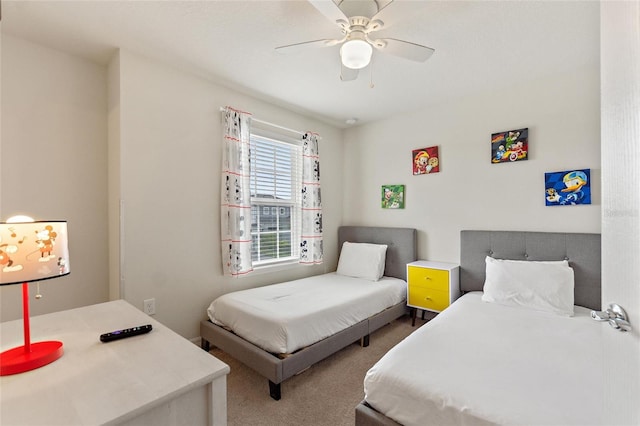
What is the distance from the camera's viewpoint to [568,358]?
4.64ft

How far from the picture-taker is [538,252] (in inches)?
98.3

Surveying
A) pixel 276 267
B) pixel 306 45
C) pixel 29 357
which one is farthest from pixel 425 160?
pixel 29 357

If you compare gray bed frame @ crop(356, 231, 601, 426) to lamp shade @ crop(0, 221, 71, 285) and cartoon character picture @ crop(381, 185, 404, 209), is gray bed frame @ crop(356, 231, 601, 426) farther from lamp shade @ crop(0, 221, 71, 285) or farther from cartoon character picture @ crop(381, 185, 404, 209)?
lamp shade @ crop(0, 221, 71, 285)

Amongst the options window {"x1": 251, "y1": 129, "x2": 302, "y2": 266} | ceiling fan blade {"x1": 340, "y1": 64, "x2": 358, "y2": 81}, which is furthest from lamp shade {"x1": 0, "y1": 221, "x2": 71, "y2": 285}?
window {"x1": 251, "y1": 129, "x2": 302, "y2": 266}

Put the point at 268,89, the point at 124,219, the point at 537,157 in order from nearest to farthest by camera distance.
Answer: the point at 124,219 < the point at 537,157 < the point at 268,89

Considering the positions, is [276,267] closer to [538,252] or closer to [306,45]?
[306,45]

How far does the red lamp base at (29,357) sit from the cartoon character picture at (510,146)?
3.46 m

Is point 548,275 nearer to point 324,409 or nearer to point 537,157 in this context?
point 537,157

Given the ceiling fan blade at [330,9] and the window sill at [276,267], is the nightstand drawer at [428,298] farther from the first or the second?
the ceiling fan blade at [330,9]

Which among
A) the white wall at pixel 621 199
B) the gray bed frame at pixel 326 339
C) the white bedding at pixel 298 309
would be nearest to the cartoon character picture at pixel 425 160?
the gray bed frame at pixel 326 339

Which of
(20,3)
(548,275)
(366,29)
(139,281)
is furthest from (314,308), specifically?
(20,3)

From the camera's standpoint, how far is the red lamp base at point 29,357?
35.1 inches

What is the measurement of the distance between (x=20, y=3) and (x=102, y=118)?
83cm

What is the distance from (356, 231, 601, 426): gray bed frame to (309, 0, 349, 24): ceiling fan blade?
2.39m
